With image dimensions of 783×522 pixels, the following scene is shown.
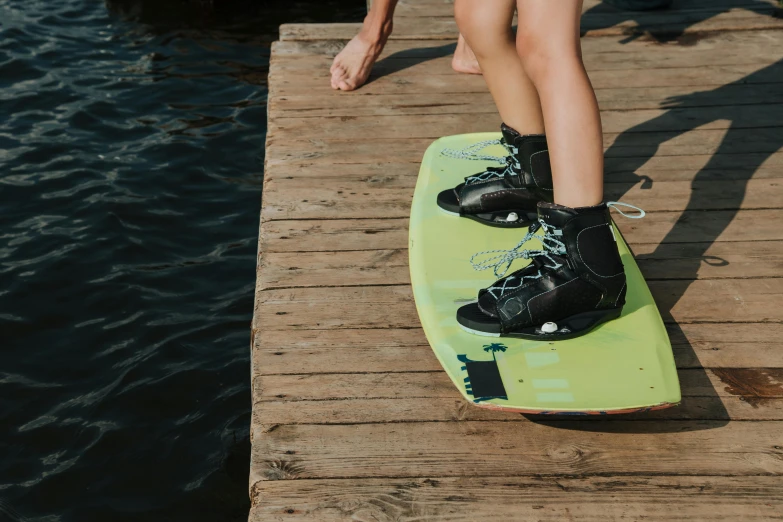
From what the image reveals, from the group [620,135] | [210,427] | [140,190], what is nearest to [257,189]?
[140,190]

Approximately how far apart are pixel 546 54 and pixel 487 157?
0.96 metres

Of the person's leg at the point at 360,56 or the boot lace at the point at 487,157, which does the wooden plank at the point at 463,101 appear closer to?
the person's leg at the point at 360,56

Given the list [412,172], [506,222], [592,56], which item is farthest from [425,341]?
[592,56]

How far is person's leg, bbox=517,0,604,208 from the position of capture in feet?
7.01

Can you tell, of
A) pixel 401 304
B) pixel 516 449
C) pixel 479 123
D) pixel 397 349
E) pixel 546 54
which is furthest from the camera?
pixel 479 123

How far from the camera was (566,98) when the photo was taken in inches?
84.4

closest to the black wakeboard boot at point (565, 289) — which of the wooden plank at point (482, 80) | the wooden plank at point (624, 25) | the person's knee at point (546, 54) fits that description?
the person's knee at point (546, 54)

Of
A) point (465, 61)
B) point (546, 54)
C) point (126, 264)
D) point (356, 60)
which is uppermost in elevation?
point (546, 54)

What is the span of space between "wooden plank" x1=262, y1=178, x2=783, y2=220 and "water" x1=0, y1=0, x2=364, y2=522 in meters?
1.01

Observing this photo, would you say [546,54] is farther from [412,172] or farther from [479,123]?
[479,123]

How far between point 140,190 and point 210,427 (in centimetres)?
217

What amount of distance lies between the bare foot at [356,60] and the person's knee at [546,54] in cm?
Result: 196

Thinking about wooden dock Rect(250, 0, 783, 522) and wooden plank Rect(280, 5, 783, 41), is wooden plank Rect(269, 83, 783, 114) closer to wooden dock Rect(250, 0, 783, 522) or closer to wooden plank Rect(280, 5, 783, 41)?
wooden dock Rect(250, 0, 783, 522)

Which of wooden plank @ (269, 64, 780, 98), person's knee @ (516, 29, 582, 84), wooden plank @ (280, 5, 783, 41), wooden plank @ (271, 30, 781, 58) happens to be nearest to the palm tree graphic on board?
person's knee @ (516, 29, 582, 84)
